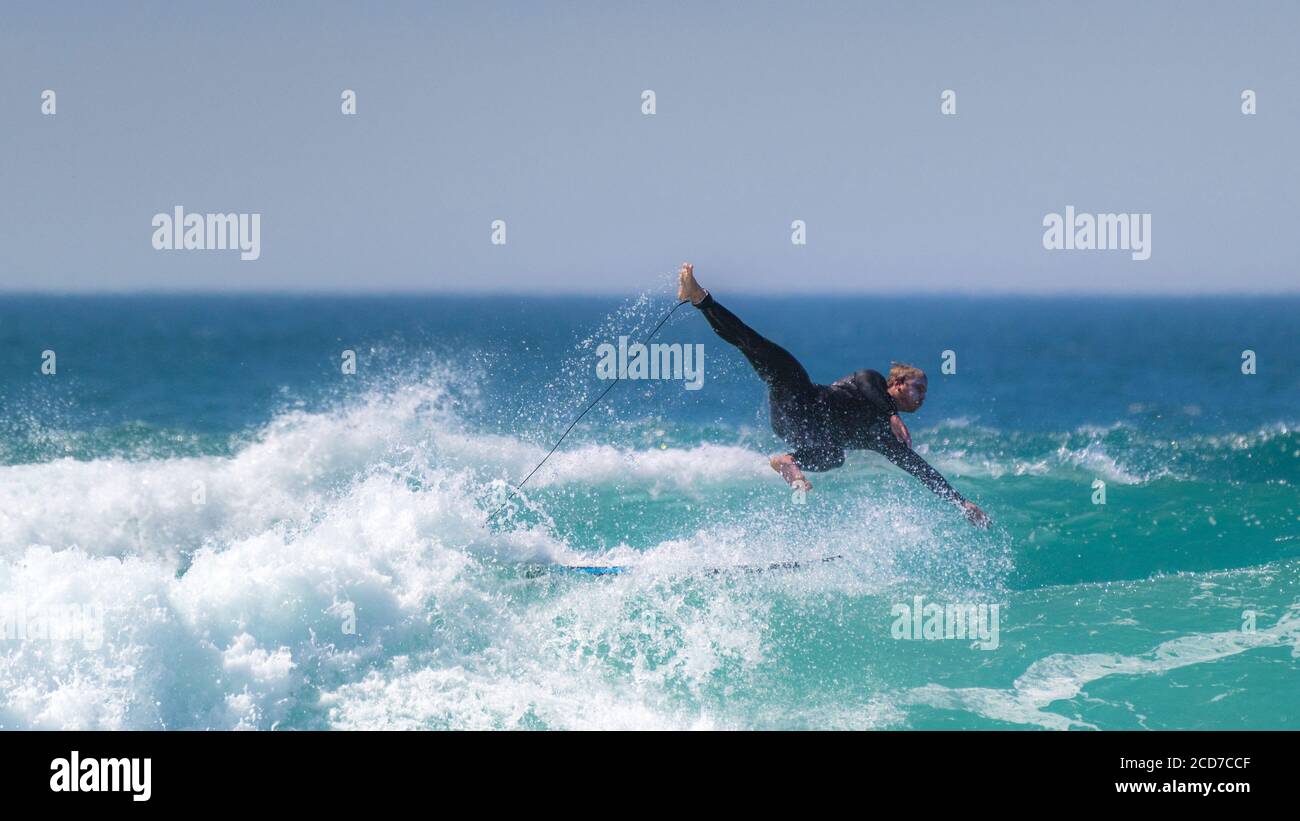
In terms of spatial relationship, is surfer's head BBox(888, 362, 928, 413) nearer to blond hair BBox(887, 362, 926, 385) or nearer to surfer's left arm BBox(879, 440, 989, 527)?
blond hair BBox(887, 362, 926, 385)

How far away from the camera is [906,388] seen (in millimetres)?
9305

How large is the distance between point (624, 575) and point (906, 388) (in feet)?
10.3

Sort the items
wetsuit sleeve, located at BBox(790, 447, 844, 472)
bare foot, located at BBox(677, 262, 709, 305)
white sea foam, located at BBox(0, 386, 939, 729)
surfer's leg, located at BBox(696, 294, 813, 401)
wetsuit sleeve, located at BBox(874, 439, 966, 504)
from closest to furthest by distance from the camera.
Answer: white sea foam, located at BBox(0, 386, 939, 729)
bare foot, located at BBox(677, 262, 709, 305)
surfer's leg, located at BBox(696, 294, 813, 401)
wetsuit sleeve, located at BBox(874, 439, 966, 504)
wetsuit sleeve, located at BBox(790, 447, 844, 472)

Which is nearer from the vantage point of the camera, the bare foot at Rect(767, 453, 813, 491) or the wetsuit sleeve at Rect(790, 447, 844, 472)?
the bare foot at Rect(767, 453, 813, 491)

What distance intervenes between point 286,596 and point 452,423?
8.01m

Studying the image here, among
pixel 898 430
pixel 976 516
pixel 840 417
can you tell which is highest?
pixel 840 417

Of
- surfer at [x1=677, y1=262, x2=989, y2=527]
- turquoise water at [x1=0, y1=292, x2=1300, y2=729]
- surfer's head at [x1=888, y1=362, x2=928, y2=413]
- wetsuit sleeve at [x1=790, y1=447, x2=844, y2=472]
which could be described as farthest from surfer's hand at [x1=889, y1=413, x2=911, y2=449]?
turquoise water at [x1=0, y1=292, x2=1300, y2=729]

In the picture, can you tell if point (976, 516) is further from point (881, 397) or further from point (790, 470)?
point (790, 470)

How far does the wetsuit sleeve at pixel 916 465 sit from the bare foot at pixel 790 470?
32.3 inches

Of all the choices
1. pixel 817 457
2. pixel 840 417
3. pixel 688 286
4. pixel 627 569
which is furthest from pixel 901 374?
pixel 627 569

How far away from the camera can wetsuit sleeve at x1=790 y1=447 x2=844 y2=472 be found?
9.21 meters

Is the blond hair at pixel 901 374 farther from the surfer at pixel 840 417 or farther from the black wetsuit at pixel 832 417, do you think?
the black wetsuit at pixel 832 417

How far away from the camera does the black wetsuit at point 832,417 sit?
8805mm

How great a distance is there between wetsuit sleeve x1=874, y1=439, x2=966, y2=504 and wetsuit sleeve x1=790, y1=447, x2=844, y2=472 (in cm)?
39
